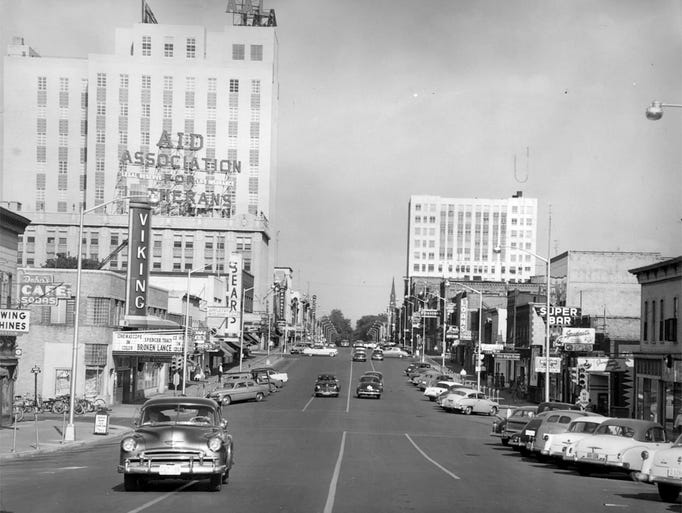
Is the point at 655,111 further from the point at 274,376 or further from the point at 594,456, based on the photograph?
the point at 274,376

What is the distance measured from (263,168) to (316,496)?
13984 cm

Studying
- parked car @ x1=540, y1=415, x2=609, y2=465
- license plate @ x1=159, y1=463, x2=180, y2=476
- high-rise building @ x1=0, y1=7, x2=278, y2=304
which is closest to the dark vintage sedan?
license plate @ x1=159, y1=463, x2=180, y2=476

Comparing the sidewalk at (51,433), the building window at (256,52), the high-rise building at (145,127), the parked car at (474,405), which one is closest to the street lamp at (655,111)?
→ the sidewalk at (51,433)

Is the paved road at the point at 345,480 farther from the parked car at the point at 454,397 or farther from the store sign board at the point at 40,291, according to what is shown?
the parked car at the point at 454,397

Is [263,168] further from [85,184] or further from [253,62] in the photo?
[85,184]

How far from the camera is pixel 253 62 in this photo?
6161 inches

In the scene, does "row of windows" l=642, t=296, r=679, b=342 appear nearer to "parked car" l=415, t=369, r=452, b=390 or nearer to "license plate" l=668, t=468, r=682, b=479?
"license plate" l=668, t=468, r=682, b=479

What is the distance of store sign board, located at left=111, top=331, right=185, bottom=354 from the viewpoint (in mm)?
57938

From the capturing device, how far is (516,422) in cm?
3681

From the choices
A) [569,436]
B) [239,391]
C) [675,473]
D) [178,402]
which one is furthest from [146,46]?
[675,473]

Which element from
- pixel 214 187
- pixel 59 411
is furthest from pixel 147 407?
pixel 214 187

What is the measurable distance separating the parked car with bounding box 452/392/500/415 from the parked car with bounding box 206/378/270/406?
14104mm

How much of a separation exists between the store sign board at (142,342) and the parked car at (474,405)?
1751 centimetres

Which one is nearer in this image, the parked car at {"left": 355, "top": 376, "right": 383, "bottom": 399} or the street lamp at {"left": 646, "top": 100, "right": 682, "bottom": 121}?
the street lamp at {"left": 646, "top": 100, "right": 682, "bottom": 121}
